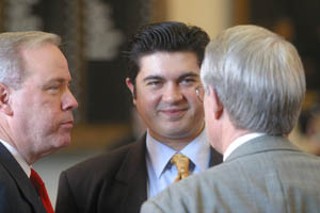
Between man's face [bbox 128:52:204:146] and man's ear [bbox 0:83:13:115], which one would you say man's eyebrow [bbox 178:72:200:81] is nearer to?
man's face [bbox 128:52:204:146]

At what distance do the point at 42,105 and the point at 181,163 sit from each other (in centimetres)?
49

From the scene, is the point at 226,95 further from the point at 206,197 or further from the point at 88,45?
the point at 88,45

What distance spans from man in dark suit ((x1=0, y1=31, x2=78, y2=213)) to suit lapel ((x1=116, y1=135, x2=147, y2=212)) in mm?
290

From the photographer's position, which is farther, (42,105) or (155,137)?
(155,137)

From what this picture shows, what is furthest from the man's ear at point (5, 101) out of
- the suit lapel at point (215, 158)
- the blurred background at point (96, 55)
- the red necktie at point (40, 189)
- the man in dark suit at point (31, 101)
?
the blurred background at point (96, 55)

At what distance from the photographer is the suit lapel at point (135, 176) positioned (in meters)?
2.40

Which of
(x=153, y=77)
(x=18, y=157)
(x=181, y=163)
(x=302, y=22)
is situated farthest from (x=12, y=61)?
(x=302, y=22)

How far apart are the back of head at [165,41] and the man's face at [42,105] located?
0.34 metres

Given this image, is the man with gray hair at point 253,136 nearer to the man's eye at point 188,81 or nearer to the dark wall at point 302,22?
the man's eye at point 188,81

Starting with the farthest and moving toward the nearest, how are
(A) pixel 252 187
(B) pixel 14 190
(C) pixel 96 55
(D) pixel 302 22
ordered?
(D) pixel 302 22, (C) pixel 96 55, (B) pixel 14 190, (A) pixel 252 187

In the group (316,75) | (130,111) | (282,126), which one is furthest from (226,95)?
(316,75)

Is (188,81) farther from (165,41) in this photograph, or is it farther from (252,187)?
(252,187)

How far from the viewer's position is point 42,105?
85.8 inches

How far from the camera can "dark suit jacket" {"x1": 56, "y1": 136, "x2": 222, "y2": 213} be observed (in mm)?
2406
